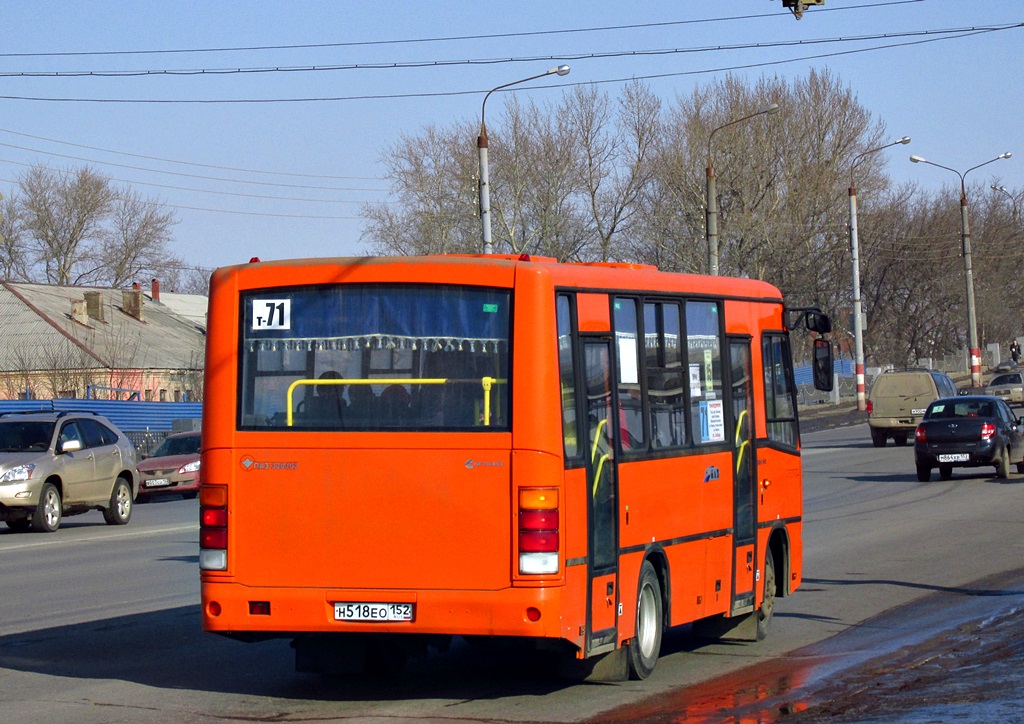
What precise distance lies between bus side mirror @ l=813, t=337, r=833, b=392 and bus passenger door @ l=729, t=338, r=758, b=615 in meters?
1.28

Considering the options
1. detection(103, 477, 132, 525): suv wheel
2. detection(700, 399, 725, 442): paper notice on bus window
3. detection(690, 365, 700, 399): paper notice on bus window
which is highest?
detection(690, 365, 700, 399): paper notice on bus window

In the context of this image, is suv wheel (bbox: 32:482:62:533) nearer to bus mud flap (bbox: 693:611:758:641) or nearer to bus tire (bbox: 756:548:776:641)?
bus mud flap (bbox: 693:611:758:641)

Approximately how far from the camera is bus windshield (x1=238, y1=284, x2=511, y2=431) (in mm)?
7754

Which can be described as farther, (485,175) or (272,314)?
(485,175)

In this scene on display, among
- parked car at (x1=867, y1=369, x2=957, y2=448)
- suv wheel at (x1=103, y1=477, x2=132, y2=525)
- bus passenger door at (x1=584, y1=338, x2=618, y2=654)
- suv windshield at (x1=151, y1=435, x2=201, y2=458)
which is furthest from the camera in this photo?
parked car at (x1=867, y1=369, x2=957, y2=448)

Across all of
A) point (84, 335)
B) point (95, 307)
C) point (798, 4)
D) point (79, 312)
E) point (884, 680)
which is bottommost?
point (884, 680)

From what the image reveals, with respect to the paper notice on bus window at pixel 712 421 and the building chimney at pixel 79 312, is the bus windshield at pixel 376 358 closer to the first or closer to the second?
the paper notice on bus window at pixel 712 421

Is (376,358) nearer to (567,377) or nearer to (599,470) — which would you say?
(567,377)

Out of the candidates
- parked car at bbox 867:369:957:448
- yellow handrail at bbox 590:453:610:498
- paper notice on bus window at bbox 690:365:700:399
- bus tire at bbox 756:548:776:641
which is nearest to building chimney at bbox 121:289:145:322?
parked car at bbox 867:369:957:448

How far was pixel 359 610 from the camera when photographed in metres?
7.75

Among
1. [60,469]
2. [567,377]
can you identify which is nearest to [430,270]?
[567,377]

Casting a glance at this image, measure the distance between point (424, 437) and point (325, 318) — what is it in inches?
36.7

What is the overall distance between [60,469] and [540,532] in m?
15.8

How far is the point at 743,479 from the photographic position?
9969mm
